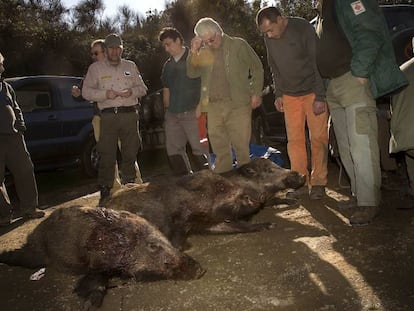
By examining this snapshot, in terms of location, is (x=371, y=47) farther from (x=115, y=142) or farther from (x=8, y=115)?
(x=8, y=115)

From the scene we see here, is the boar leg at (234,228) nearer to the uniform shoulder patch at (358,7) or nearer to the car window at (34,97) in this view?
the uniform shoulder patch at (358,7)

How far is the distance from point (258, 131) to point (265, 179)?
3.92 m

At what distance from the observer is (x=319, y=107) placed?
5.27 m

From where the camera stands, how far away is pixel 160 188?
15.5 ft

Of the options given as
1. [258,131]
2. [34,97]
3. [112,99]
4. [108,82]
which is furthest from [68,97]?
[258,131]

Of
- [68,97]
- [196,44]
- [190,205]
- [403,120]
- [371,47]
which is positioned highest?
[196,44]

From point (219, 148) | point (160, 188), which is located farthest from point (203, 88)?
point (160, 188)

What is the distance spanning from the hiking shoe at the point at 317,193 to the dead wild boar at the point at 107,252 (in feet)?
8.06

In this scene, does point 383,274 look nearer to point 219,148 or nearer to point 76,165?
point 219,148

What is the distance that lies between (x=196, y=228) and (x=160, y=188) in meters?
0.54

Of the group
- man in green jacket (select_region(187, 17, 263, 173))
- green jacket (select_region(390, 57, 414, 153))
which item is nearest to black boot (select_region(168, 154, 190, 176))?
man in green jacket (select_region(187, 17, 263, 173))

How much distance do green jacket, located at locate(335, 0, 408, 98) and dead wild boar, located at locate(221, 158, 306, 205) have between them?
1.68 metres

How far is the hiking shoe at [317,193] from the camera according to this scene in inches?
223

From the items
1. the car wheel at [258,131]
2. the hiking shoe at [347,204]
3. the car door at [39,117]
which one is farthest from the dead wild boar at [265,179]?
the car door at [39,117]
